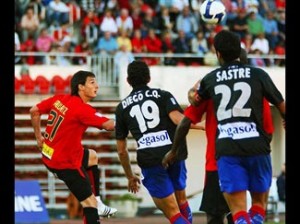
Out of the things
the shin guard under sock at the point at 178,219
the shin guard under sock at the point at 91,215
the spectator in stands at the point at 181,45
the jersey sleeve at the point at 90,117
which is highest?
the spectator in stands at the point at 181,45

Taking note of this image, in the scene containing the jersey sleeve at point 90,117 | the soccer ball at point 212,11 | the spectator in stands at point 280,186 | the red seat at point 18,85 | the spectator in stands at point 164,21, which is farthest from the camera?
the spectator in stands at point 164,21

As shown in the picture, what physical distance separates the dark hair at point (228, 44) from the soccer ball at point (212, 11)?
4.10 metres

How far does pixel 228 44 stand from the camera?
11.3 metres

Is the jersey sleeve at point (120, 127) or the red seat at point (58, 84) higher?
the red seat at point (58, 84)

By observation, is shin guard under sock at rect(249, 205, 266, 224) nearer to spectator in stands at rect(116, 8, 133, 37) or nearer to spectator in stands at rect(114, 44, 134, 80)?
spectator in stands at rect(114, 44, 134, 80)

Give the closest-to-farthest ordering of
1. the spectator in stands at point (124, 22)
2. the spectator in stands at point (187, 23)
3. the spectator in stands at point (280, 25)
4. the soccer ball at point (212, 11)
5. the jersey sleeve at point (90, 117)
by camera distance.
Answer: the jersey sleeve at point (90, 117), the soccer ball at point (212, 11), the spectator in stands at point (124, 22), the spectator in stands at point (187, 23), the spectator in stands at point (280, 25)

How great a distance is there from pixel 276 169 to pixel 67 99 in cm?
2096

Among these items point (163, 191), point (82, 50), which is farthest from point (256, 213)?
point (82, 50)

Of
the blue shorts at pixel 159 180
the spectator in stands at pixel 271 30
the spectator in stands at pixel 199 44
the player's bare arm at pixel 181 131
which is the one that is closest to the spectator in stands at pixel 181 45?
the spectator in stands at pixel 199 44

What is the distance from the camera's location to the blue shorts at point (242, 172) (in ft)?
37.0

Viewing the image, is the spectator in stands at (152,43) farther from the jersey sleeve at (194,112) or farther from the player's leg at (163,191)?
the jersey sleeve at (194,112)

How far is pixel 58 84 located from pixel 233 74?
19.6 metres

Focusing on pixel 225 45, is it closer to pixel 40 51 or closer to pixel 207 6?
pixel 207 6

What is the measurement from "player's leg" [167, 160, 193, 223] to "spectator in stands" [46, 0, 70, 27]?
18358mm
